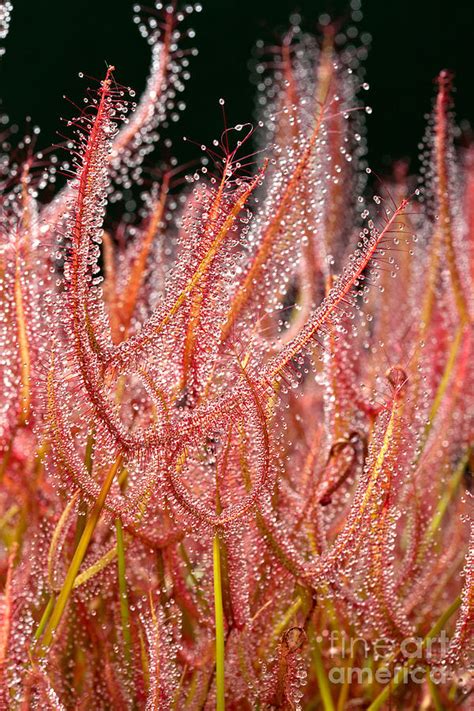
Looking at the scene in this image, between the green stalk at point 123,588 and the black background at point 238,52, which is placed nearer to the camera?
the green stalk at point 123,588

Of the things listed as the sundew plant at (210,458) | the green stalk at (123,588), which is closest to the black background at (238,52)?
the sundew plant at (210,458)

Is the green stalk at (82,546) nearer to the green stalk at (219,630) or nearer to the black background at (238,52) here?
the green stalk at (219,630)

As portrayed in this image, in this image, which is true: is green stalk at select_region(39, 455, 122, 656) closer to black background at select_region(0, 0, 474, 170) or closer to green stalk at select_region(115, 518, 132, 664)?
green stalk at select_region(115, 518, 132, 664)

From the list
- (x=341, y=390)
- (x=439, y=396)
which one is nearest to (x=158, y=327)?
(x=341, y=390)

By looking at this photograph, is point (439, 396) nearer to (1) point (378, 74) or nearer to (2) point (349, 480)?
(2) point (349, 480)

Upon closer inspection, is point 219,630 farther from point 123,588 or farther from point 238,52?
point 238,52

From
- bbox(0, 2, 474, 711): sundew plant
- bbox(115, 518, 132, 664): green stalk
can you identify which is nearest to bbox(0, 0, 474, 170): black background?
bbox(0, 2, 474, 711): sundew plant
